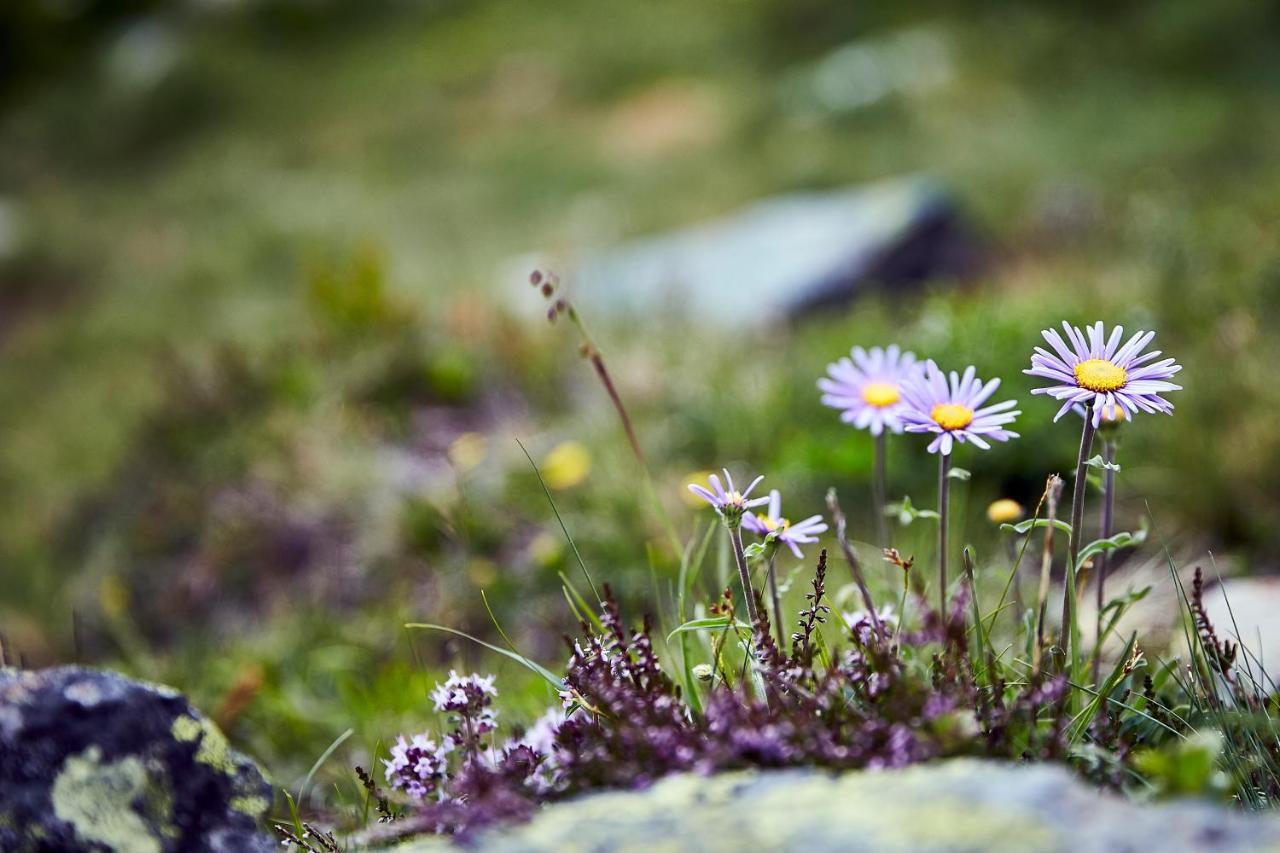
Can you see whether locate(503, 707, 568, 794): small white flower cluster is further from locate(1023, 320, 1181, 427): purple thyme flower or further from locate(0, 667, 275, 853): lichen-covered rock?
locate(1023, 320, 1181, 427): purple thyme flower

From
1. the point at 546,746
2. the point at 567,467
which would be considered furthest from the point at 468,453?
the point at 546,746

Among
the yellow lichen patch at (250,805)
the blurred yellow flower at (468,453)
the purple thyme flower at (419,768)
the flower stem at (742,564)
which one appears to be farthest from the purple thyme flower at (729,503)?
the blurred yellow flower at (468,453)

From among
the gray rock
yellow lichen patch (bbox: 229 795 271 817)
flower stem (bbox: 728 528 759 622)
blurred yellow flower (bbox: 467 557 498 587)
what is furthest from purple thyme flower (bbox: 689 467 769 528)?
the gray rock

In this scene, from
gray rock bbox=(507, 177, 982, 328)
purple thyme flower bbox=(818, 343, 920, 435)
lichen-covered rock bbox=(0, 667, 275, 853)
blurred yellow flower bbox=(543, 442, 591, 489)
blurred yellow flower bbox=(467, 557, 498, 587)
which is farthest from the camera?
gray rock bbox=(507, 177, 982, 328)

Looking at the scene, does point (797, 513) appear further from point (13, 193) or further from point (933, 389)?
point (13, 193)

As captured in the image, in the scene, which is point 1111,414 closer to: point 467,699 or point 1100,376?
Answer: point 1100,376

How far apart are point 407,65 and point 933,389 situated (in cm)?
1870

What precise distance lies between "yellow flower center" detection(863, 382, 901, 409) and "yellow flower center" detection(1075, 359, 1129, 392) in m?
0.35

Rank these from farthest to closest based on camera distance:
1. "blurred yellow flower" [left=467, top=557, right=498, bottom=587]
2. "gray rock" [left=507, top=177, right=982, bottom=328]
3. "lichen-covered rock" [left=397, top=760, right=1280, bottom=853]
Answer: "gray rock" [left=507, top=177, right=982, bottom=328] < "blurred yellow flower" [left=467, top=557, right=498, bottom=587] < "lichen-covered rock" [left=397, top=760, right=1280, bottom=853]

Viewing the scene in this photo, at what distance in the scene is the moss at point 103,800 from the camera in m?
1.27

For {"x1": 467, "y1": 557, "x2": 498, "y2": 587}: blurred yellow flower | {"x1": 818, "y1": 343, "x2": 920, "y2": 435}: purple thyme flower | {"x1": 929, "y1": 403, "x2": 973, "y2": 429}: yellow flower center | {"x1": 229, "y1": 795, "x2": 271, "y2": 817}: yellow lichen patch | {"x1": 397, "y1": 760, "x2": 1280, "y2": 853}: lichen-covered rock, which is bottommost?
{"x1": 397, "y1": 760, "x2": 1280, "y2": 853}: lichen-covered rock

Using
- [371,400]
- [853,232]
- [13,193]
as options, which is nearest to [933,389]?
[371,400]

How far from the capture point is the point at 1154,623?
8.05 ft

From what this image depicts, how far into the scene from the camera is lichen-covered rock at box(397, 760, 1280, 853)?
0.93m
